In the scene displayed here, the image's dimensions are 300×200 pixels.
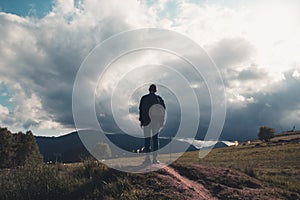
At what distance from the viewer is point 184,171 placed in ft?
40.8

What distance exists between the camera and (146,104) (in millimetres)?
12086

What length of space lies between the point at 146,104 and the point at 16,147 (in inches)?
2344

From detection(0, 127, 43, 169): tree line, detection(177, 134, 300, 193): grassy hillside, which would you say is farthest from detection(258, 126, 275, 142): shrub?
detection(0, 127, 43, 169): tree line

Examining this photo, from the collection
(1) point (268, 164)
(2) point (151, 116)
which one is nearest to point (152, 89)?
(2) point (151, 116)

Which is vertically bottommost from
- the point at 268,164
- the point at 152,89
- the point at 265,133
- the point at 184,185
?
the point at 184,185

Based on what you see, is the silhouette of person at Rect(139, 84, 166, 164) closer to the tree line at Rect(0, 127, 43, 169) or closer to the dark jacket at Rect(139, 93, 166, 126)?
the dark jacket at Rect(139, 93, 166, 126)

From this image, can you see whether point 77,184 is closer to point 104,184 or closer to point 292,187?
point 104,184

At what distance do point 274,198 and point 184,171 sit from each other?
329 cm

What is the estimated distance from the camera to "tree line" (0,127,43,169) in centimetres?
5906

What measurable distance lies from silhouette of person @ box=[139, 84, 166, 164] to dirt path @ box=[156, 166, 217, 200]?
1017mm

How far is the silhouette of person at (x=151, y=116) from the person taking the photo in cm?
1207

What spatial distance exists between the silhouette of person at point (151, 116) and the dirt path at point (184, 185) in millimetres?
1017

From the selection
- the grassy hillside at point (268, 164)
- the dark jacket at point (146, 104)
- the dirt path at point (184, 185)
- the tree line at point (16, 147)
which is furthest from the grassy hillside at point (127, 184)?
the tree line at point (16, 147)

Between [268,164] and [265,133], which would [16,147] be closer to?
[268,164]
